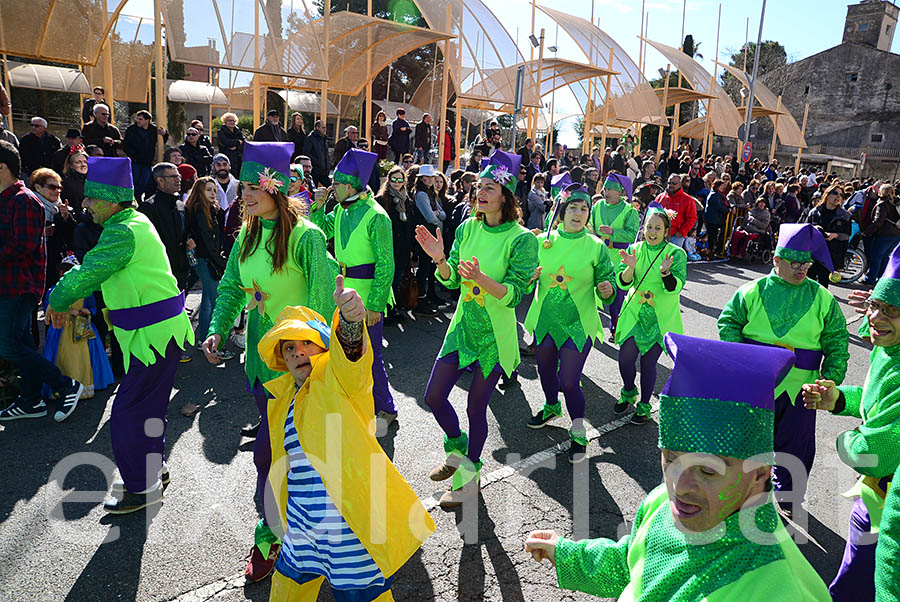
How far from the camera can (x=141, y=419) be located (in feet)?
12.3

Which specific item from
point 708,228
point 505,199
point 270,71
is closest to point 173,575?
point 505,199

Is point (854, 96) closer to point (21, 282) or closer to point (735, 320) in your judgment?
point (735, 320)

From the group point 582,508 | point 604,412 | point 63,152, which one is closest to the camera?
point 582,508

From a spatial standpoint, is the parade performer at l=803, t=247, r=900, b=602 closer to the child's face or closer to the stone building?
the child's face

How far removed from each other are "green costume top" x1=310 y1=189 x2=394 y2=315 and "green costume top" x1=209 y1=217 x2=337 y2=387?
93cm

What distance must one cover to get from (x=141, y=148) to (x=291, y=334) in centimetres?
811

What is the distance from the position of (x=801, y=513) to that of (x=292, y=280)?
11.9 ft

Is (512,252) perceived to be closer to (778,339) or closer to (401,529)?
(778,339)

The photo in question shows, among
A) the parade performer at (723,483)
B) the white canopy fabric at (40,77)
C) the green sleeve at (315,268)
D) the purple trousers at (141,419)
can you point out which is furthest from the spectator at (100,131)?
the white canopy fabric at (40,77)

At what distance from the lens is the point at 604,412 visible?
569 cm

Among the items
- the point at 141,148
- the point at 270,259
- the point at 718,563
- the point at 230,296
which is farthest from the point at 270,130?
the point at 718,563

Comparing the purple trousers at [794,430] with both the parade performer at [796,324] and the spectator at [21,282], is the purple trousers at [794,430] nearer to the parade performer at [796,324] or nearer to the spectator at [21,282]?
the parade performer at [796,324]

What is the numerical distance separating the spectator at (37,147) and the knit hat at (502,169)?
7.73 m

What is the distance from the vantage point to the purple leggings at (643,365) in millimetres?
5379
